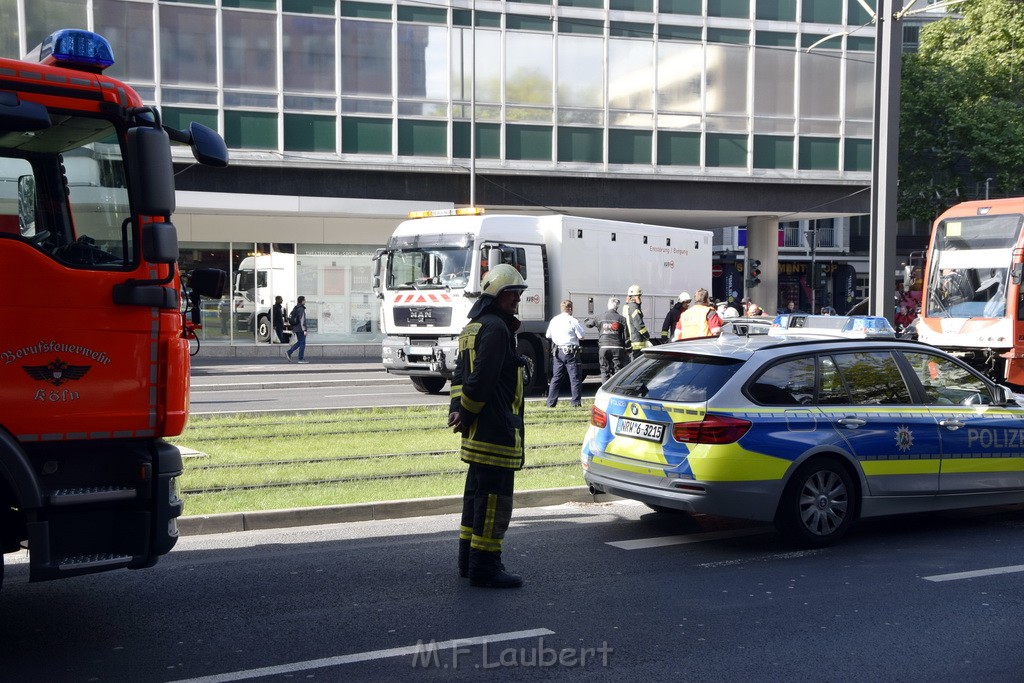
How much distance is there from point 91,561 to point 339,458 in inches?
228

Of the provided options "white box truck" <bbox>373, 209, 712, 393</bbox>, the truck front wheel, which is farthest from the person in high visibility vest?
the truck front wheel

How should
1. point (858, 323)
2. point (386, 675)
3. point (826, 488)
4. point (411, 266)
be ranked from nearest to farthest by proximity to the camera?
point (386, 675)
point (826, 488)
point (858, 323)
point (411, 266)

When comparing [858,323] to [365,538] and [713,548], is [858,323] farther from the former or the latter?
[365,538]

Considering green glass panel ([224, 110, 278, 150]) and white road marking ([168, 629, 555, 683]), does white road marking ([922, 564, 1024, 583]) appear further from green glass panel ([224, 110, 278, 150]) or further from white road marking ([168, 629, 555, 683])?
green glass panel ([224, 110, 278, 150])

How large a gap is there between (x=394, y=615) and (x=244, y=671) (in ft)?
3.67

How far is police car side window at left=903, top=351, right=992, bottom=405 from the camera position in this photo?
8.09 m

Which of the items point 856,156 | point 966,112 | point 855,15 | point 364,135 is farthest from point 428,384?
point 966,112

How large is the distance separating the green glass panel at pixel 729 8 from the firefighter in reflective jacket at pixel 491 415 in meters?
25.7

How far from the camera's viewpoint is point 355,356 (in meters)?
30.4

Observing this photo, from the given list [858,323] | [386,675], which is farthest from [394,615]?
[858,323]

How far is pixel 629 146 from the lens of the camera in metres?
29.5

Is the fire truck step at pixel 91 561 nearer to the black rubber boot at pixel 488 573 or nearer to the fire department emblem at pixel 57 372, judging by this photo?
the fire department emblem at pixel 57 372

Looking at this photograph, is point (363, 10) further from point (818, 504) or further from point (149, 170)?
point (149, 170)

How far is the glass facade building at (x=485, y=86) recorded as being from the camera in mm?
26594
